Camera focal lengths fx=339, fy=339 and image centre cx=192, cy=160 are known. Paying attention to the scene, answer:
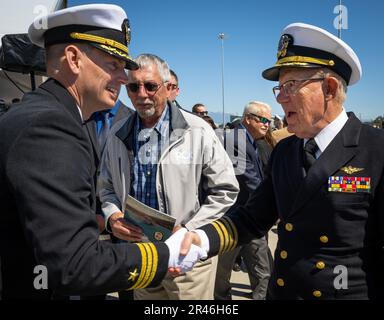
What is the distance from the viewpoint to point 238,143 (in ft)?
13.8

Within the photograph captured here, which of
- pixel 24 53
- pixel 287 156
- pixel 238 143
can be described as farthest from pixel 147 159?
pixel 24 53

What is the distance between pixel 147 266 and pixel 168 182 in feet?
3.74

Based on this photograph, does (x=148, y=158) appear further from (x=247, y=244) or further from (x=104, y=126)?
(x=247, y=244)

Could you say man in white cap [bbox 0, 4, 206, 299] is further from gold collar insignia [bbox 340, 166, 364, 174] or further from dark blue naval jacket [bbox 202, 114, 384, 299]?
gold collar insignia [bbox 340, 166, 364, 174]

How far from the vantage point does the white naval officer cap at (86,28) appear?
1.79 metres

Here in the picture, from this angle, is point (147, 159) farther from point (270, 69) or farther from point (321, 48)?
point (321, 48)

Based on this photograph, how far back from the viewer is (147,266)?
157 cm

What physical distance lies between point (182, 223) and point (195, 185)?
0.32 meters

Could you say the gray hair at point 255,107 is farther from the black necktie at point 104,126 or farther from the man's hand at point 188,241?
the man's hand at point 188,241

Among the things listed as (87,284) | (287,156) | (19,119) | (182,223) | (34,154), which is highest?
(19,119)

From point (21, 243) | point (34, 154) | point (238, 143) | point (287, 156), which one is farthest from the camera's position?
point (238, 143)

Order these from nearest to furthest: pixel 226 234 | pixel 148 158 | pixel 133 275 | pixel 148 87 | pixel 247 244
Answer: pixel 133 275, pixel 226 234, pixel 148 158, pixel 148 87, pixel 247 244

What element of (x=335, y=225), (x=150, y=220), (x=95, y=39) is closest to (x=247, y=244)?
(x=150, y=220)

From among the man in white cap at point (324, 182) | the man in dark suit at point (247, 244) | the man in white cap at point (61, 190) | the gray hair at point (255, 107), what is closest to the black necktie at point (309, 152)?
the man in white cap at point (324, 182)
